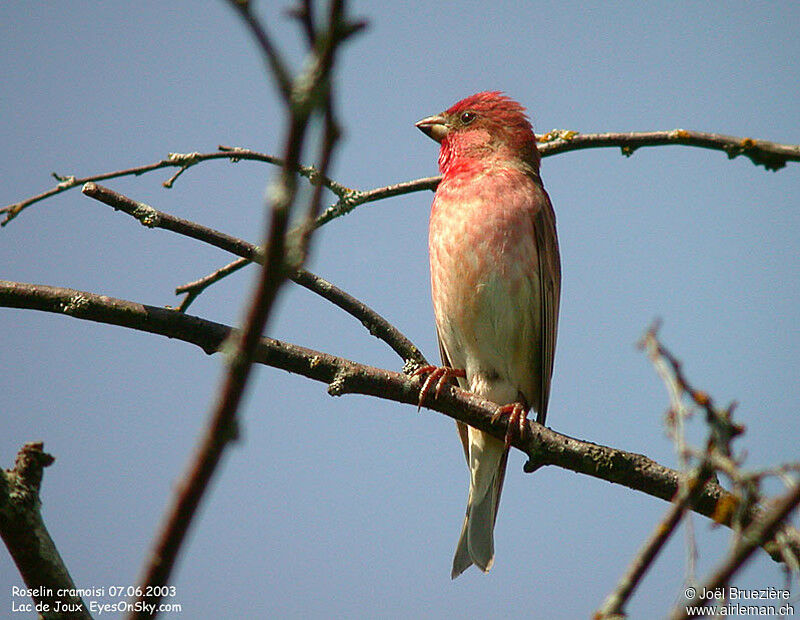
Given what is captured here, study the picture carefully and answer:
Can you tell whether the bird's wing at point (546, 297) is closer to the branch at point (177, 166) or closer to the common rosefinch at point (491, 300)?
the common rosefinch at point (491, 300)

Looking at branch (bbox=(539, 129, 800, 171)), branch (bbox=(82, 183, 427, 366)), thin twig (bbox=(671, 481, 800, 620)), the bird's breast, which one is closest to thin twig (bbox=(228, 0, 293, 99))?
thin twig (bbox=(671, 481, 800, 620))

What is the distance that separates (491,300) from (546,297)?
46cm

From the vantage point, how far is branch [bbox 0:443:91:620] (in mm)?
2867

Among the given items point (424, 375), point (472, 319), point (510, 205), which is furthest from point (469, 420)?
point (510, 205)

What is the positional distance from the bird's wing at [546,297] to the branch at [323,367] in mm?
1893

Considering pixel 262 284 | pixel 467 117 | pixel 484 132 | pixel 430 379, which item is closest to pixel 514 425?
pixel 430 379

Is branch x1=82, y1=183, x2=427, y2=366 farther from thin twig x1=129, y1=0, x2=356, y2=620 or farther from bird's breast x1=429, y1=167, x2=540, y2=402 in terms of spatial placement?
thin twig x1=129, y1=0, x2=356, y2=620

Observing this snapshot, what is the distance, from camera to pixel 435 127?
295 inches

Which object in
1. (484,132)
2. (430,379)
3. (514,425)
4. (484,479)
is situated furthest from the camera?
(484,132)

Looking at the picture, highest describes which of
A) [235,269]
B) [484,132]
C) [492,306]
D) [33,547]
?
[484,132]

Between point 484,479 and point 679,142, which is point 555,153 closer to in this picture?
point 679,142

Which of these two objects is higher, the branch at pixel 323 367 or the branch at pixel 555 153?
the branch at pixel 555 153

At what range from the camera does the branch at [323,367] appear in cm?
394

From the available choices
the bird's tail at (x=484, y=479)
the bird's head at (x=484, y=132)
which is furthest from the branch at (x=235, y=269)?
the bird's head at (x=484, y=132)
